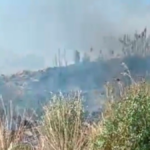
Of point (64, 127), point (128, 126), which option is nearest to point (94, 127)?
point (64, 127)

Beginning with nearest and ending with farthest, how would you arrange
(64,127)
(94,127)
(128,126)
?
(128,126)
(94,127)
(64,127)

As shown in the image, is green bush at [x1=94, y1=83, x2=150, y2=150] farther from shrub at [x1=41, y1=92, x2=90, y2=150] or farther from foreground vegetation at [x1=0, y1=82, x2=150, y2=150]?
shrub at [x1=41, y1=92, x2=90, y2=150]

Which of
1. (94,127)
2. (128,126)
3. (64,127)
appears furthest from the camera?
(64,127)

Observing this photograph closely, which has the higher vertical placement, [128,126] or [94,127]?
[128,126]

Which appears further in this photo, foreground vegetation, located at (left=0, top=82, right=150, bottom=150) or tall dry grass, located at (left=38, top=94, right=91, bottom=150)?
tall dry grass, located at (left=38, top=94, right=91, bottom=150)

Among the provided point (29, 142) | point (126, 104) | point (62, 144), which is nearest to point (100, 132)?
point (126, 104)

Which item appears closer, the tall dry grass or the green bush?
the green bush

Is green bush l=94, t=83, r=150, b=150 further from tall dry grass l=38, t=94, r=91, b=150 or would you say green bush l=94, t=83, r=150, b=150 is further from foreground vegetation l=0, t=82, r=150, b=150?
tall dry grass l=38, t=94, r=91, b=150

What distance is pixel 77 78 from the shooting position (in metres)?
96.0

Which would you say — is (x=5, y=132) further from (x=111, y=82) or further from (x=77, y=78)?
(x=77, y=78)

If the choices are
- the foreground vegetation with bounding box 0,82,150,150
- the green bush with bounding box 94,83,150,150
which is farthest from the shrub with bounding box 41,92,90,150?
the green bush with bounding box 94,83,150,150

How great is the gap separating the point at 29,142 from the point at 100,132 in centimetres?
209

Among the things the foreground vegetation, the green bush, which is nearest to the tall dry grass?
the foreground vegetation

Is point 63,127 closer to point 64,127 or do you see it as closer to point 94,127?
point 64,127
